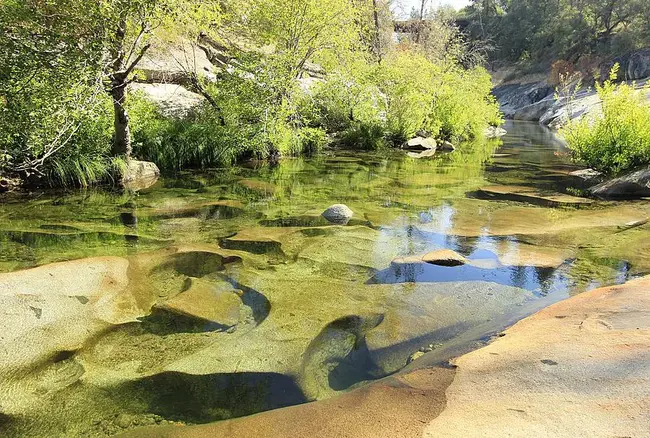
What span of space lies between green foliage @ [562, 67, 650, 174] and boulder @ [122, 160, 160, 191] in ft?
36.7

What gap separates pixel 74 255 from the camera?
6.36 meters

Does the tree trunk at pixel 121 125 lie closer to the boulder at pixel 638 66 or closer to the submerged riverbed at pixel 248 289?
the submerged riverbed at pixel 248 289

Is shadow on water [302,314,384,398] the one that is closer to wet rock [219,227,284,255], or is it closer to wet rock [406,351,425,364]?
wet rock [406,351,425,364]

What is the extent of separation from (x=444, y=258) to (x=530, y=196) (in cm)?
569

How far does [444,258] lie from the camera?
20.8 ft

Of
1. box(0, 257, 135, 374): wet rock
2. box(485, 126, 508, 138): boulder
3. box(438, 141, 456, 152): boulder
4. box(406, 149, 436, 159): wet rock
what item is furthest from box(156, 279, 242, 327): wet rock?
box(485, 126, 508, 138): boulder

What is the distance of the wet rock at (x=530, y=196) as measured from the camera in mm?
10141

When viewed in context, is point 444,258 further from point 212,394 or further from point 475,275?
point 212,394

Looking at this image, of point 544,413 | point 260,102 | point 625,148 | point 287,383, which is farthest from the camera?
point 260,102

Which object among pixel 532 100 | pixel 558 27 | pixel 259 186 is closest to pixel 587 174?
pixel 259 186

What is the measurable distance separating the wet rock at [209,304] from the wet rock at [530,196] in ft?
24.7

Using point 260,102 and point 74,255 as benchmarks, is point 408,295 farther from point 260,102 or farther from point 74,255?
point 260,102

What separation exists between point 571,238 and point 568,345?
4429 mm

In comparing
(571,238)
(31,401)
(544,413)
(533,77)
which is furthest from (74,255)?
(533,77)
